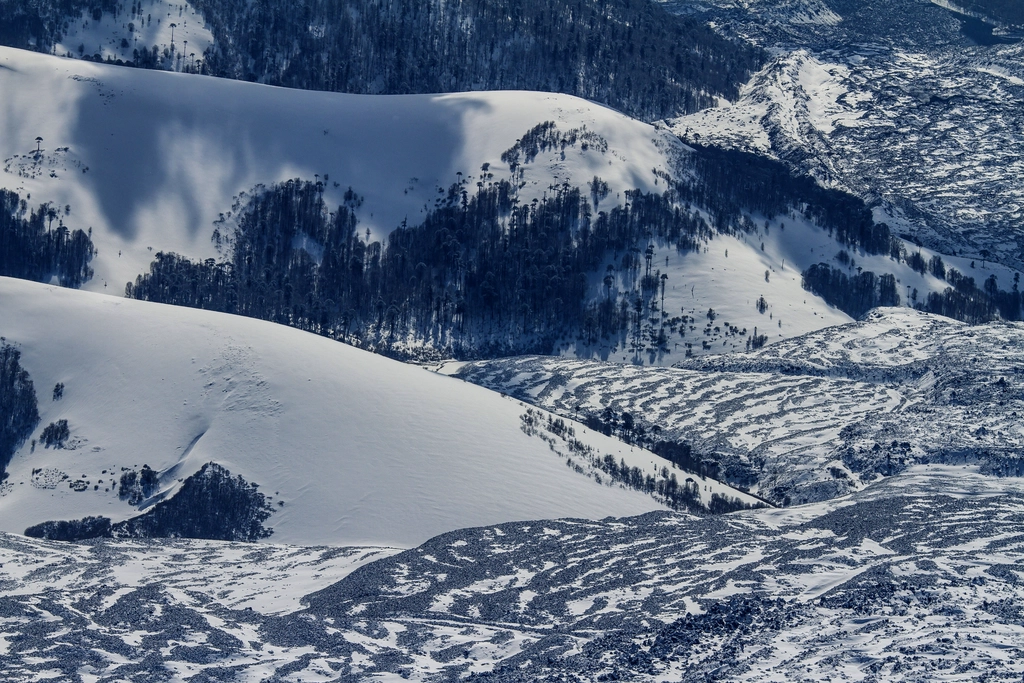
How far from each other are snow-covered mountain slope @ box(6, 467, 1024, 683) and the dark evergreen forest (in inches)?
1075

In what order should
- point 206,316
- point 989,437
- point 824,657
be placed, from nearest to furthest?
point 824,657 → point 989,437 → point 206,316

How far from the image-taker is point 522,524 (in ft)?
506

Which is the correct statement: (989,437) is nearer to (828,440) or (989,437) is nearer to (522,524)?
(828,440)

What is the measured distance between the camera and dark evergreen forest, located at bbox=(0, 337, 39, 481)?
17350cm

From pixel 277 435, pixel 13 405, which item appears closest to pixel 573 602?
pixel 277 435

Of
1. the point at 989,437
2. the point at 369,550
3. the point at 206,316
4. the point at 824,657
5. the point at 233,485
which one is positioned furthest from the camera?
the point at 206,316

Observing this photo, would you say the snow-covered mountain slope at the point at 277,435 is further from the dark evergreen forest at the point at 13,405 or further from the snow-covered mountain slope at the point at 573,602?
the snow-covered mountain slope at the point at 573,602

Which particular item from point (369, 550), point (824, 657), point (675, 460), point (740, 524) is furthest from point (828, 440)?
point (824, 657)

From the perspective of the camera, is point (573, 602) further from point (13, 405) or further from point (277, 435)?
point (13, 405)

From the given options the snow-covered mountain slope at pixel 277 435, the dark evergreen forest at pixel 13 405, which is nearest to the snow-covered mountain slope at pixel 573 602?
the snow-covered mountain slope at pixel 277 435


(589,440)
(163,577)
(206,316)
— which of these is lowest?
(163,577)

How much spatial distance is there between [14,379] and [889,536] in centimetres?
10654

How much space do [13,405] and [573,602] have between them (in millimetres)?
84261

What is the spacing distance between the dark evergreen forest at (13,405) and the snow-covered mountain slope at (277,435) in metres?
1.19
